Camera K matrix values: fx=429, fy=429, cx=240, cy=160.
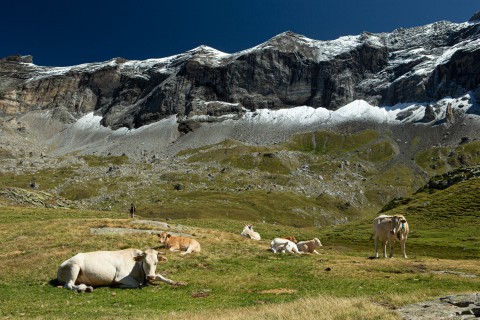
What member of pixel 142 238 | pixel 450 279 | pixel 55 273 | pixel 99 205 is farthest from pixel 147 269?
pixel 99 205

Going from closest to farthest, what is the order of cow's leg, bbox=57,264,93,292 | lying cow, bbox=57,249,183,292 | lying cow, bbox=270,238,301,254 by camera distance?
1. cow's leg, bbox=57,264,93,292
2. lying cow, bbox=57,249,183,292
3. lying cow, bbox=270,238,301,254

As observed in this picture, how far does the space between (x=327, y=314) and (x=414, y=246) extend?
64.6m

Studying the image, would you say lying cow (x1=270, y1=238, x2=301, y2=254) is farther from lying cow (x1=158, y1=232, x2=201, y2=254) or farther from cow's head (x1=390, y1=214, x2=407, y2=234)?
cow's head (x1=390, y1=214, x2=407, y2=234)

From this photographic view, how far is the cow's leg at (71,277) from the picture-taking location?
22266 mm

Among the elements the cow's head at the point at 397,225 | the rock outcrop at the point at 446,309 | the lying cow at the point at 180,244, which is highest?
the cow's head at the point at 397,225

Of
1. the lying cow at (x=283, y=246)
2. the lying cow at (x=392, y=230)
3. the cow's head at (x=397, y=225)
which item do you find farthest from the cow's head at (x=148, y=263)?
the cow's head at (x=397, y=225)

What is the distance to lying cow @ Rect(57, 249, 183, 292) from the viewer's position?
2294cm

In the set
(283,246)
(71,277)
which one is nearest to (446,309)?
(71,277)

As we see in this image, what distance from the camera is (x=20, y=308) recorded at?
58.2 feet

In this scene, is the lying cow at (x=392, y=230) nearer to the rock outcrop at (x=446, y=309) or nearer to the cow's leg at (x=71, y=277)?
the rock outcrop at (x=446, y=309)

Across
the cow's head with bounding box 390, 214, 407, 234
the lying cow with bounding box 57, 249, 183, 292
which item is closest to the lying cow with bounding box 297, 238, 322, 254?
the cow's head with bounding box 390, 214, 407, 234

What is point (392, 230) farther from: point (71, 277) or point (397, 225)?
point (71, 277)

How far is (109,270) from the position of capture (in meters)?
23.6

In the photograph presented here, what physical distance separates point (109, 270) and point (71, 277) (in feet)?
6.41
